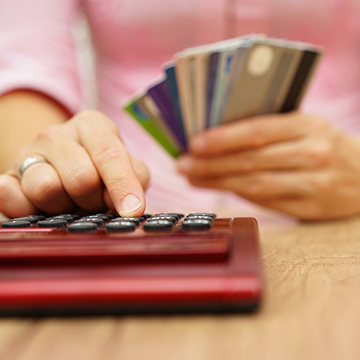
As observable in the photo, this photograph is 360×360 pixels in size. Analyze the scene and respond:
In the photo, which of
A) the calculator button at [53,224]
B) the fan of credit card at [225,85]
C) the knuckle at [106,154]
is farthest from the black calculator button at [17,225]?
the fan of credit card at [225,85]

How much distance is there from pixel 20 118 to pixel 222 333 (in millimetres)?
743

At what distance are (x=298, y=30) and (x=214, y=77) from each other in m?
0.44

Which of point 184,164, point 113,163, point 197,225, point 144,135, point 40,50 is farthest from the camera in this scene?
point 144,135

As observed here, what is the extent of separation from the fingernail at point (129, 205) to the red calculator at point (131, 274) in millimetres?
109

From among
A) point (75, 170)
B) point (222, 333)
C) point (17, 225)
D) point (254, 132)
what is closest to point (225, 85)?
point (254, 132)

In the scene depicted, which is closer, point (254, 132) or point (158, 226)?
point (158, 226)

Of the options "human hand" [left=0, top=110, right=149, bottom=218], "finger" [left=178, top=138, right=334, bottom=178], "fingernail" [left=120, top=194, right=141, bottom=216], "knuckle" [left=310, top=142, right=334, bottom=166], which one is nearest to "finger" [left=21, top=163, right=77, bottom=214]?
"human hand" [left=0, top=110, right=149, bottom=218]

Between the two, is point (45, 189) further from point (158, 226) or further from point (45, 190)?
point (158, 226)

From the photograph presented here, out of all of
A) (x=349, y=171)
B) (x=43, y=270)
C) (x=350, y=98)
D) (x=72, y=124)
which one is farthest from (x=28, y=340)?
(x=350, y=98)

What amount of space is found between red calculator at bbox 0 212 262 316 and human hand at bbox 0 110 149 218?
0.16 metres

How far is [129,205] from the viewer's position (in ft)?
1.43

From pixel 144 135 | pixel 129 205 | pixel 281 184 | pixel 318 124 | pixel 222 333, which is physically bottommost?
pixel 222 333

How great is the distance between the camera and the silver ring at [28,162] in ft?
1.73

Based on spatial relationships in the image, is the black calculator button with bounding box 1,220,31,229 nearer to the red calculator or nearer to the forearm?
the red calculator
